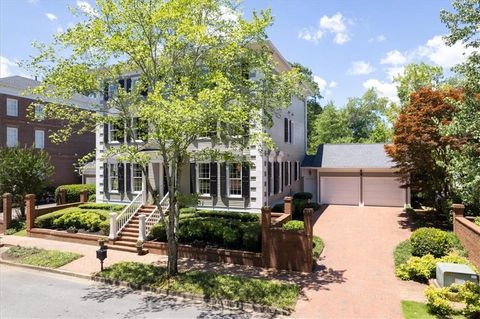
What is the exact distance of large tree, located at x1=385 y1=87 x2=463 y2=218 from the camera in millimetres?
17906

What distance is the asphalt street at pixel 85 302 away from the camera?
10.3m

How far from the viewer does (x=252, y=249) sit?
49.8 feet

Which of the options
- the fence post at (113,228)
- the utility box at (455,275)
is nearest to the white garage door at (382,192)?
the utility box at (455,275)

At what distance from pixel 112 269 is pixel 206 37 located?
10134 millimetres

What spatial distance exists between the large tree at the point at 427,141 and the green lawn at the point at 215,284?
11.4 metres

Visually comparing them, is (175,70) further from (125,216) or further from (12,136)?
(12,136)

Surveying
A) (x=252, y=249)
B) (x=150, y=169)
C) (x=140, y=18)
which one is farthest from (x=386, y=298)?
(x=150, y=169)

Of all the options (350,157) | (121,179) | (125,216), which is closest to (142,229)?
(125,216)

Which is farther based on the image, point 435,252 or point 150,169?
point 150,169

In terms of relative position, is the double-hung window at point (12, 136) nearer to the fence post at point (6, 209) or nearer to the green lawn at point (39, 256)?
the fence post at point (6, 209)

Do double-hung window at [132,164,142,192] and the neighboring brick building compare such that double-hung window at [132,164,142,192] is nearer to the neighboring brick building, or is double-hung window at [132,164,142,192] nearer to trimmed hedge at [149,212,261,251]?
trimmed hedge at [149,212,261,251]

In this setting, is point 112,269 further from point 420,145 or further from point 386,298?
point 420,145

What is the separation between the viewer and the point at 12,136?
34625 mm

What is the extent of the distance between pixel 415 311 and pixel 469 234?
6067 mm
